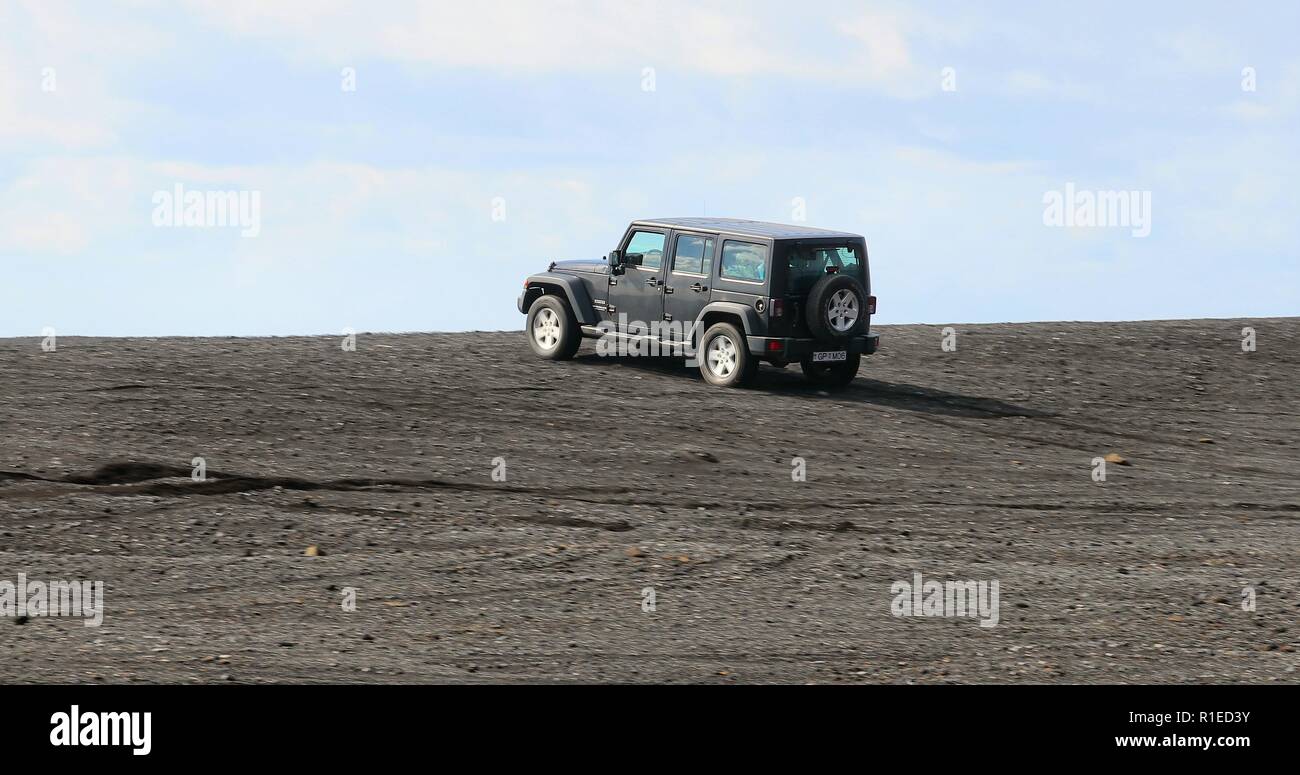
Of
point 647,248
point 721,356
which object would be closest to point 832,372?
point 721,356

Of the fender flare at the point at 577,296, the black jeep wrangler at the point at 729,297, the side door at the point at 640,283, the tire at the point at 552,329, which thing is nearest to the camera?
the black jeep wrangler at the point at 729,297

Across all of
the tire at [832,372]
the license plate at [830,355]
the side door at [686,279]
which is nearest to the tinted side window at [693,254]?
the side door at [686,279]

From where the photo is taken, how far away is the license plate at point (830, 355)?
17469 millimetres

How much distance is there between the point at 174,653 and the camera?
8.05 meters

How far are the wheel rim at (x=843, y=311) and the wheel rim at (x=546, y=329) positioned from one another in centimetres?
419

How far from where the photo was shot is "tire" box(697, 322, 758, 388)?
17.5 meters

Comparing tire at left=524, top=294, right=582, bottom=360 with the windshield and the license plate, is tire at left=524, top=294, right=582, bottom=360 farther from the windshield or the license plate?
the license plate

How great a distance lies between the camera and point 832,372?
Answer: 18781 mm

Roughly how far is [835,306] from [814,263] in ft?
2.05

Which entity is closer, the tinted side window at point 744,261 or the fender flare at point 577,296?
the tinted side window at point 744,261

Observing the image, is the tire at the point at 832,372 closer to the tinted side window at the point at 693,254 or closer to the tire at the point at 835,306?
the tire at the point at 835,306

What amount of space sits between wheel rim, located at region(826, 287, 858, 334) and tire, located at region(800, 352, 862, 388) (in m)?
1.09
